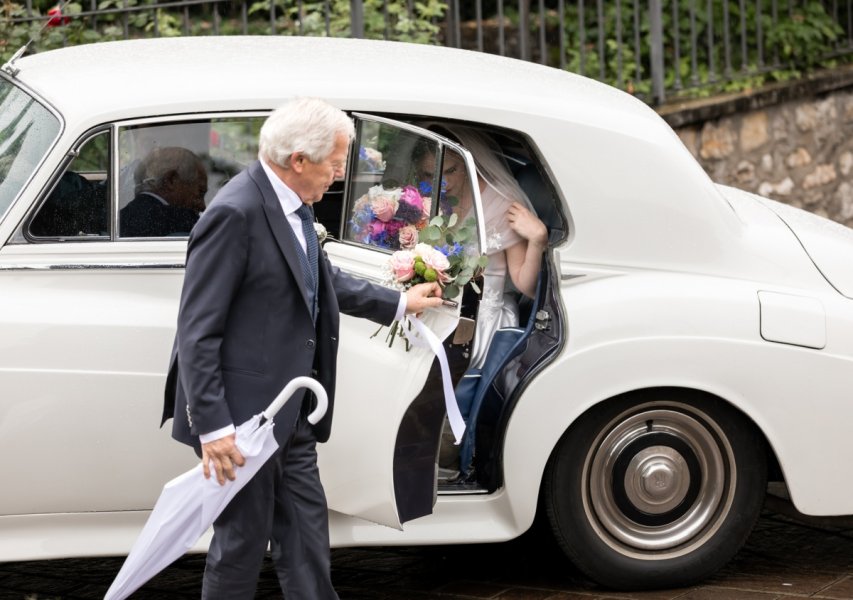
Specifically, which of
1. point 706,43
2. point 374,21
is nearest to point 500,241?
point 374,21

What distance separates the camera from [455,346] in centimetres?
465

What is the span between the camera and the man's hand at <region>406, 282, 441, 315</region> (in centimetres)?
438

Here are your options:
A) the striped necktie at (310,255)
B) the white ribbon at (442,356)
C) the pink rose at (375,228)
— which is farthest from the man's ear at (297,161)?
the pink rose at (375,228)

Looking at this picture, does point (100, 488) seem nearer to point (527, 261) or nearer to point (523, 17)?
point (527, 261)

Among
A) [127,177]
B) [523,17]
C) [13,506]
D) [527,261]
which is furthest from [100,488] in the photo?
[523,17]

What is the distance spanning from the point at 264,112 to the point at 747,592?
2.36 meters

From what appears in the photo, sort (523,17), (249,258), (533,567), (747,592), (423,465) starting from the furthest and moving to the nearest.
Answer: (523,17)
(533,567)
(747,592)
(423,465)
(249,258)

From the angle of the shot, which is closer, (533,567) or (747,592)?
(747,592)

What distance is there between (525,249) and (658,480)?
0.94 metres

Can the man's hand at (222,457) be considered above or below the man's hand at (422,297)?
below

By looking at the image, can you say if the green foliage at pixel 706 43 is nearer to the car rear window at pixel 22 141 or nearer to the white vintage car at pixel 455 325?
the white vintage car at pixel 455 325

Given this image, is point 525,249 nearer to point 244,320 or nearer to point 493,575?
point 493,575

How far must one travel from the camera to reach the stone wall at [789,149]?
962cm

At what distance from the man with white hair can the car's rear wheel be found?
110cm
